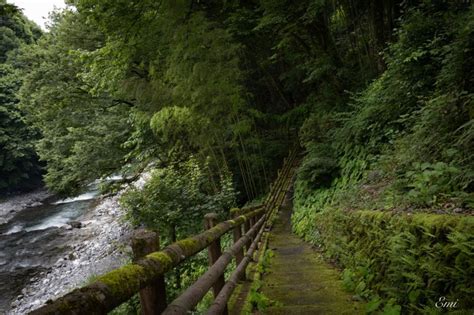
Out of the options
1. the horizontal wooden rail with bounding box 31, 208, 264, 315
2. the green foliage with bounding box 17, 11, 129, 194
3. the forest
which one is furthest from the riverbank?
the horizontal wooden rail with bounding box 31, 208, 264, 315

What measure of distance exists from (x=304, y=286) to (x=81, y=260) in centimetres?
1083

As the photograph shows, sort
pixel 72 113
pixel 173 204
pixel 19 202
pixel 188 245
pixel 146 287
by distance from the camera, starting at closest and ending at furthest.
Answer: pixel 146 287 < pixel 188 245 < pixel 173 204 < pixel 72 113 < pixel 19 202

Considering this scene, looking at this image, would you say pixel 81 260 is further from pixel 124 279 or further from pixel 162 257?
pixel 124 279

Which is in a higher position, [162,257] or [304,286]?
[162,257]

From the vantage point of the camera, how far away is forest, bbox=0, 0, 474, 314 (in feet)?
10.8

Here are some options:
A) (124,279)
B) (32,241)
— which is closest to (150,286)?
(124,279)

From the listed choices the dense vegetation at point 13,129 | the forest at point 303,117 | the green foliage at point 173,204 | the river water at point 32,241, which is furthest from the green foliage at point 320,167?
the dense vegetation at point 13,129

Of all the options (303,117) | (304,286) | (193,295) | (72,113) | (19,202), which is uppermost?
(72,113)

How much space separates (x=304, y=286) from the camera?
4.19m

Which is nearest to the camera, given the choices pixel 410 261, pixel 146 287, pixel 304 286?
pixel 146 287

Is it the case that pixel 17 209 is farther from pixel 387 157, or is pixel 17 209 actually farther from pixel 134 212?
pixel 387 157

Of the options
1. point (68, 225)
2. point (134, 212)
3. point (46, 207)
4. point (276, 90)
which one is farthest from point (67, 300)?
point (46, 207)

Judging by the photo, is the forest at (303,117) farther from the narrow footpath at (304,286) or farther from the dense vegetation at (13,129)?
the dense vegetation at (13,129)

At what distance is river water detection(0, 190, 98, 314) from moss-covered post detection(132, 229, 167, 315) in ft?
33.6
